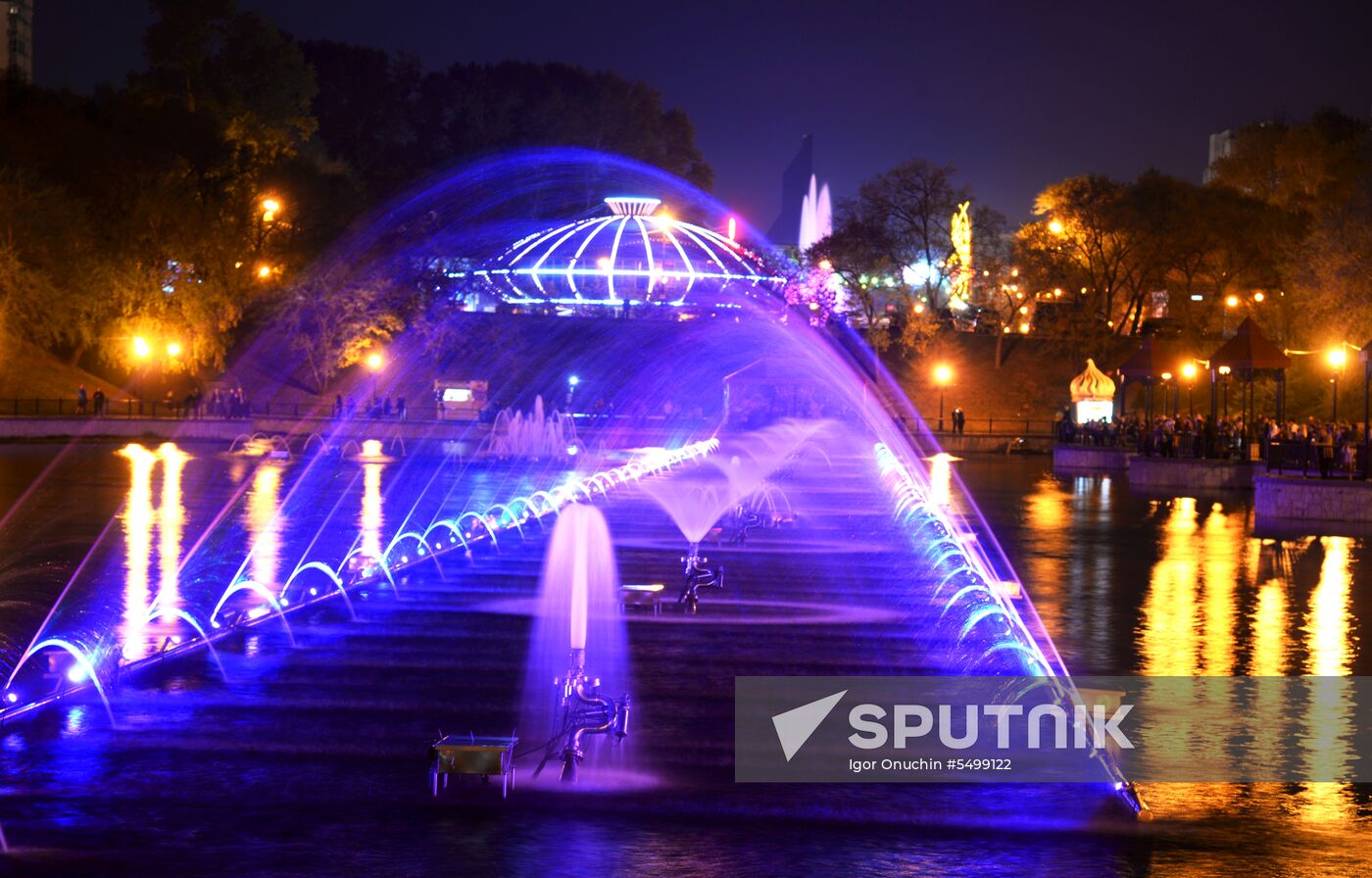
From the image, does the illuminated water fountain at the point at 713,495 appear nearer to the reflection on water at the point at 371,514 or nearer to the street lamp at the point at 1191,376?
the reflection on water at the point at 371,514

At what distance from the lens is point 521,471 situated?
1473 inches

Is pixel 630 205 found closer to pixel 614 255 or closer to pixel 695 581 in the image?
pixel 614 255

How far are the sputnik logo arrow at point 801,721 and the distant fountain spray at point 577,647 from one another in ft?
3.53

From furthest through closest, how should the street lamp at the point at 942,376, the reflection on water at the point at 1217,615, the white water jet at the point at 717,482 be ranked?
the street lamp at the point at 942,376 < the white water jet at the point at 717,482 < the reflection on water at the point at 1217,615

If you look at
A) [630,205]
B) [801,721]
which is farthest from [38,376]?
[801,721]

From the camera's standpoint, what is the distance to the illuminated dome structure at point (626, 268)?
78.8 m

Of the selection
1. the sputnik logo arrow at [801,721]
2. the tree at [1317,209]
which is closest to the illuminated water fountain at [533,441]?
the tree at [1317,209]

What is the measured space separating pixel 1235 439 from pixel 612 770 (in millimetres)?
34074

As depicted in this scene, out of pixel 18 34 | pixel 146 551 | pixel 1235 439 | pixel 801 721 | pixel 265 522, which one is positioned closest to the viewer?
pixel 801 721

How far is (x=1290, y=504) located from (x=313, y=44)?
9466 centimetres

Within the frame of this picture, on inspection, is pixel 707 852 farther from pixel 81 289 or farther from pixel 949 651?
pixel 81 289

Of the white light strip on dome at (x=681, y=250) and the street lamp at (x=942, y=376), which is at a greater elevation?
the white light strip on dome at (x=681, y=250)

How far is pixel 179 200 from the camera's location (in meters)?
56.6

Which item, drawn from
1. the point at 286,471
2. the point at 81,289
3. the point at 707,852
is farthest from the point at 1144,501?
the point at 81,289
